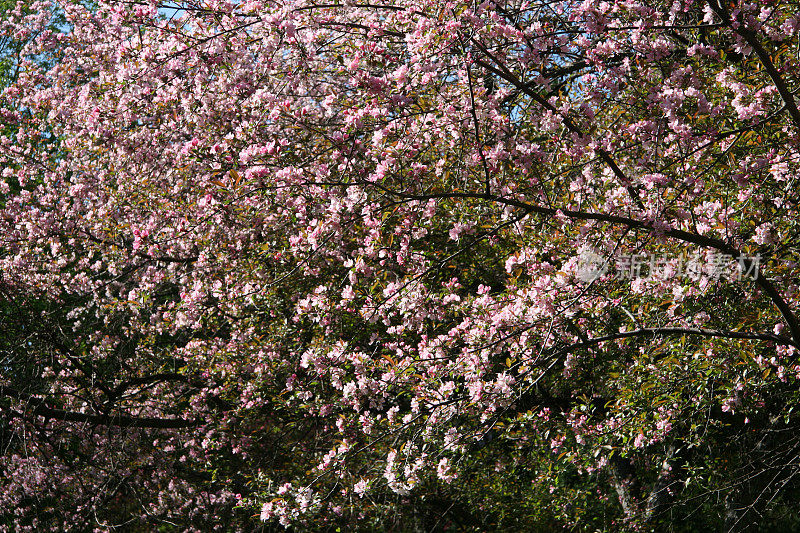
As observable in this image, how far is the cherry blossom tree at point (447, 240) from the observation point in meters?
3.71

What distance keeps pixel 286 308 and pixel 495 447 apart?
2562 millimetres

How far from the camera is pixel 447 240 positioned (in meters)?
6.22

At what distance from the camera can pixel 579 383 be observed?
6625mm

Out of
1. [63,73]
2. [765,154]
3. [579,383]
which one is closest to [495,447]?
[579,383]

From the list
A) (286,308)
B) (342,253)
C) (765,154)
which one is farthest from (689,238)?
(286,308)

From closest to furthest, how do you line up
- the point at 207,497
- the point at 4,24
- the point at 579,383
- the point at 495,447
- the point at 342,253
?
the point at 342,253
the point at 579,383
the point at 495,447
the point at 207,497
the point at 4,24

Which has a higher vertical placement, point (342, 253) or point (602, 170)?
point (342, 253)

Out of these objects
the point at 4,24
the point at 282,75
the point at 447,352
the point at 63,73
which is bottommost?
the point at 447,352

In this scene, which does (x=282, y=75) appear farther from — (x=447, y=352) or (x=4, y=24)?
(x=4, y=24)

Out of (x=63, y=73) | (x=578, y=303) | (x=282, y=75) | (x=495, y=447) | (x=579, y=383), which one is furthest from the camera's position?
(x=63, y=73)

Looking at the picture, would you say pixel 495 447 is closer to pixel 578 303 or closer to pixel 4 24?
pixel 578 303

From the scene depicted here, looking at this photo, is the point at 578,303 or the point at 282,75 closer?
the point at 578,303

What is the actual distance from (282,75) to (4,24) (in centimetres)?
1018

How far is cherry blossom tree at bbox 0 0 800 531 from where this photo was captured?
146 inches
